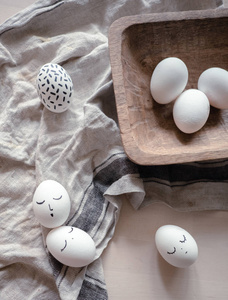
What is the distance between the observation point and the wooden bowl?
604 millimetres

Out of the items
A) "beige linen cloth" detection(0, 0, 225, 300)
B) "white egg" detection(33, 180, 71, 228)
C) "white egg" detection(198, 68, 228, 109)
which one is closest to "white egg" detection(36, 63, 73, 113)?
"beige linen cloth" detection(0, 0, 225, 300)

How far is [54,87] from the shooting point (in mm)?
625

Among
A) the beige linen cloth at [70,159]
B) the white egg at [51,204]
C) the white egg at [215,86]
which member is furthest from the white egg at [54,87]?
the white egg at [215,86]

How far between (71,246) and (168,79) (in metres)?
0.33

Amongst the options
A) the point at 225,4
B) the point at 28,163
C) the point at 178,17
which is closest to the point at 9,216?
the point at 28,163

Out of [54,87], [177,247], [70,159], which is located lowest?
[177,247]

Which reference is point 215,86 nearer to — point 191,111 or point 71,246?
point 191,111

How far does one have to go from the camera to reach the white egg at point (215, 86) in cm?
64

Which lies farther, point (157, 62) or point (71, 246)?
point (157, 62)

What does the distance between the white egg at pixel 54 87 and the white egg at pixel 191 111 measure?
0.65ft

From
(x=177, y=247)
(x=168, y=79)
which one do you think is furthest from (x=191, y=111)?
(x=177, y=247)

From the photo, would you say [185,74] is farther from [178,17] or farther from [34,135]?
[34,135]

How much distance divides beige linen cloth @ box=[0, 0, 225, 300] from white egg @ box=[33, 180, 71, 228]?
43mm

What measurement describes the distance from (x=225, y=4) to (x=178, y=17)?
0.56 ft
